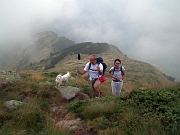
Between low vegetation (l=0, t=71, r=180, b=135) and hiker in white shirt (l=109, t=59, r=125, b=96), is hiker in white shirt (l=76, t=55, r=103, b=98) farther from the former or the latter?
low vegetation (l=0, t=71, r=180, b=135)

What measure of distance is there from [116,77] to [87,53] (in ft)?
454

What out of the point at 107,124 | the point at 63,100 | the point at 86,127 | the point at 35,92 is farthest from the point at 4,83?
the point at 107,124

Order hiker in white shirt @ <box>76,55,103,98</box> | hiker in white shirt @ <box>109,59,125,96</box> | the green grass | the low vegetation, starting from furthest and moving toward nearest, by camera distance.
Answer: hiker in white shirt @ <box>109,59,125,96</box> < hiker in white shirt @ <box>76,55,103,98</box> < the low vegetation < the green grass

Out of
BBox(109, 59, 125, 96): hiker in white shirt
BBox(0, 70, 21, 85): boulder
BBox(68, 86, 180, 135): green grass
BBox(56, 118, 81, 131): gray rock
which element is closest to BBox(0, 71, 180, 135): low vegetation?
BBox(68, 86, 180, 135): green grass

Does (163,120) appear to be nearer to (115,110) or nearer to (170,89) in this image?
(115,110)

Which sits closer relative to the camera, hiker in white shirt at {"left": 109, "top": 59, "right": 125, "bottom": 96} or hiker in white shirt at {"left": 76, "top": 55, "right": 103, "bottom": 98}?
hiker in white shirt at {"left": 76, "top": 55, "right": 103, "bottom": 98}

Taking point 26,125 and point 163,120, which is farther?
point 26,125

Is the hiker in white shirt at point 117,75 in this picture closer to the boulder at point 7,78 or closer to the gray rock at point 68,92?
the gray rock at point 68,92

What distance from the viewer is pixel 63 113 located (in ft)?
22.6

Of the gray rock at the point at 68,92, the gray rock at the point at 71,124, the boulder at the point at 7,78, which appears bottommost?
the gray rock at the point at 71,124

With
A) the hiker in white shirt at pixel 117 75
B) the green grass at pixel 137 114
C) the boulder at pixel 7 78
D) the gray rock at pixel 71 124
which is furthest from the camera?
the boulder at pixel 7 78

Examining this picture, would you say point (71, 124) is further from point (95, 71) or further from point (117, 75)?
point (117, 75)

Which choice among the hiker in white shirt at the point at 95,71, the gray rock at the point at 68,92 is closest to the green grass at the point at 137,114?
the hiker in white shirt at the point at 95,71

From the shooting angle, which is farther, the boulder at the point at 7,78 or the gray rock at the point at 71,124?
the boulder at the point at 7,78
